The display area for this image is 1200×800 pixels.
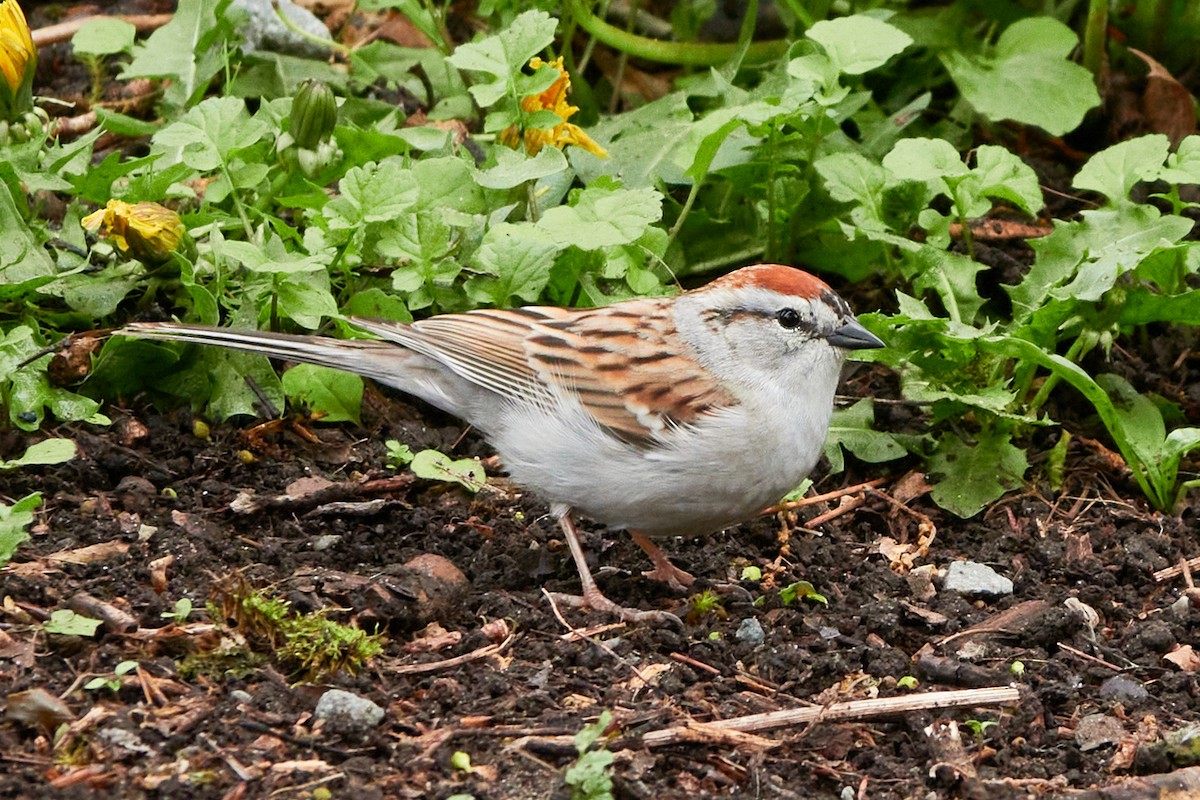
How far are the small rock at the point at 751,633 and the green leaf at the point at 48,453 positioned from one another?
2.06 m

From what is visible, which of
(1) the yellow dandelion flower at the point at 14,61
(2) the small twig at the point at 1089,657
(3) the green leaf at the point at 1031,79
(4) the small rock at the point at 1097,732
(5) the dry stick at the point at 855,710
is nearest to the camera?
(5) the dry stick at the point at 855,710

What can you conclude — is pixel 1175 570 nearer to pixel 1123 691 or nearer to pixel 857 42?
pixel 1123 691

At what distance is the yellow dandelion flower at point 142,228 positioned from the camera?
500cm

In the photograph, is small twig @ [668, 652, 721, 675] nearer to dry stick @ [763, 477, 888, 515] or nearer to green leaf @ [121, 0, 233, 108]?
dry stick @ [763, 477, 888, 515]

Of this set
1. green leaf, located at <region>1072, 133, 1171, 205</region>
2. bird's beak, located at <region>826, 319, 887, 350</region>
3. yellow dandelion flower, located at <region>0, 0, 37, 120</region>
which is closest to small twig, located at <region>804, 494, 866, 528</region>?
bird's beak, located at <region>826, 319, 887, 350</region>

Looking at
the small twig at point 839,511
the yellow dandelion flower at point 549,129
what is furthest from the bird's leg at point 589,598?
the yellow dandelion flower at point 549,129

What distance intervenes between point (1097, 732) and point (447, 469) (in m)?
2.12

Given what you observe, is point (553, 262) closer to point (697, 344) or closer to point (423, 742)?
point (697, 344)

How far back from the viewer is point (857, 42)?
5531 millimetres

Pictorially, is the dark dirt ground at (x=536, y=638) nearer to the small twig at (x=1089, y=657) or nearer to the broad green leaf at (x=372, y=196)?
the small twig at (x=1089, y=657)

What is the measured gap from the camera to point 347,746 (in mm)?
3596

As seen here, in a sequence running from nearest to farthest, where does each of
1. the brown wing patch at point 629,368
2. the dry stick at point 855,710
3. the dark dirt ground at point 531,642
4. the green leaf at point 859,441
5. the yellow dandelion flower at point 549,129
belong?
the dark dirt ground at point 531,642 < the dry stick at point 855,710 < the brown wing patch at point 629,368 < the green leaf at point 859,441 < the yellow dandelion flower at point 549,129

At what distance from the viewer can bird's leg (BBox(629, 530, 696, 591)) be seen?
478 cm

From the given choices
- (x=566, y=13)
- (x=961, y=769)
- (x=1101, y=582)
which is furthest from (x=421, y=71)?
(x=961, y=769)
